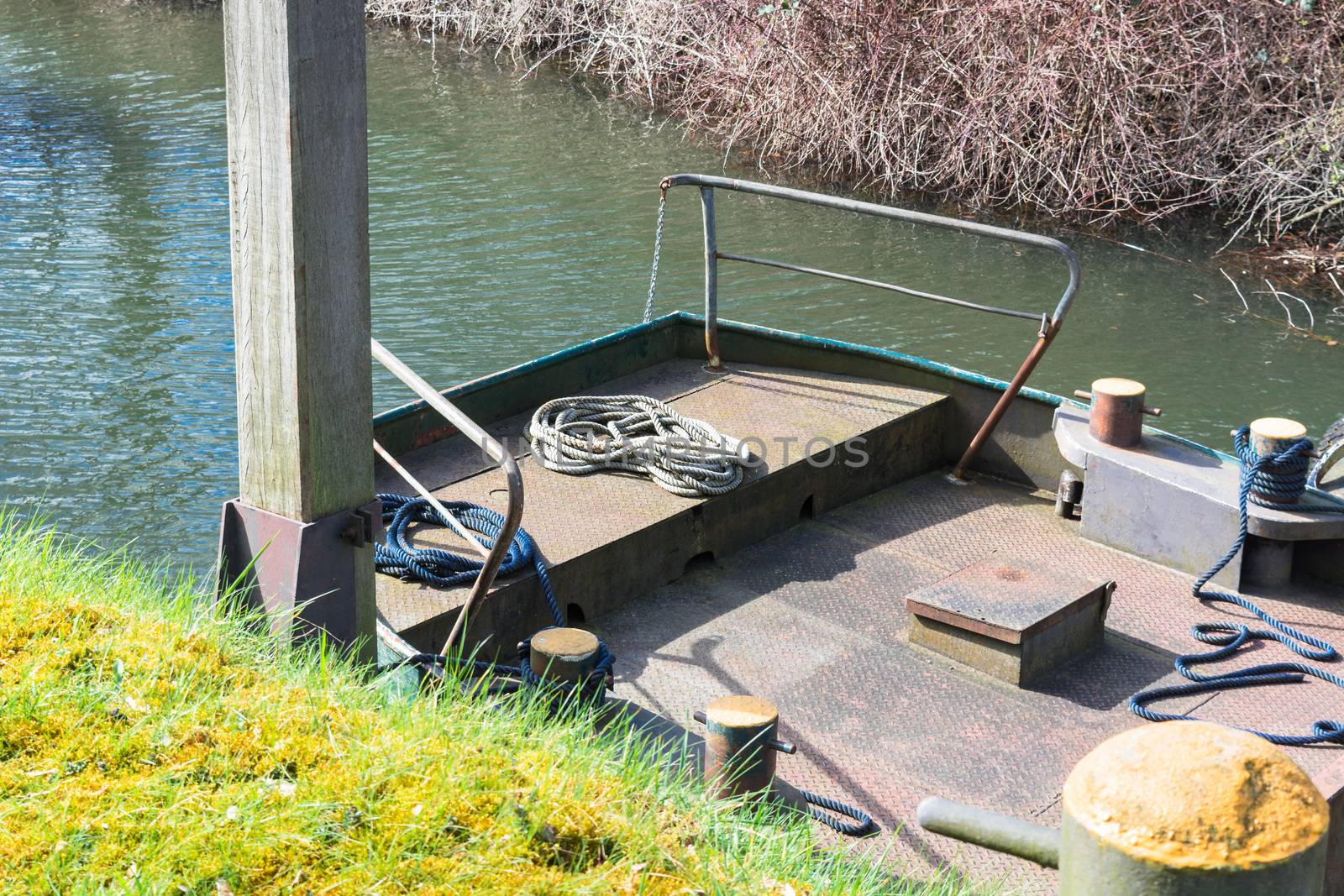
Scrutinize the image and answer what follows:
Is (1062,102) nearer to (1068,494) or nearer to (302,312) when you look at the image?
(1068,494)

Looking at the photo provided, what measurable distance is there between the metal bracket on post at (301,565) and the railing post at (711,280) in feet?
10.3

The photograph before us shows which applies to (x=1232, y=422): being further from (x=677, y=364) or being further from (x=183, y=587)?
(x=183, y=587)

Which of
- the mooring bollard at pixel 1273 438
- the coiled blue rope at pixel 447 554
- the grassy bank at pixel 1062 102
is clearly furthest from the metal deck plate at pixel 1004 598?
the grassy bank at pixel 1062 102

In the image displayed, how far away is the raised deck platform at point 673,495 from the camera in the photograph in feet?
15.5

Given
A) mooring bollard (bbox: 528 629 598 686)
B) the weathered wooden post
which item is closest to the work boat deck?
mooring bollard (bbox: 528 629 598 686)

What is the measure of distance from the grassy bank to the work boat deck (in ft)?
22.0

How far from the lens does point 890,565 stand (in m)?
5.46

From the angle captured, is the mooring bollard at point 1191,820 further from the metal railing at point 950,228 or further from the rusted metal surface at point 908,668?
the metal railing at point 950,228

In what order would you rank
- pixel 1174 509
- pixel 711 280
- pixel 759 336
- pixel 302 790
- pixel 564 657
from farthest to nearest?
1. pixel 759 336
2. pixel 711 280
3. pixel 1174 509
4. pixel 564 657
5. pixel 302 790

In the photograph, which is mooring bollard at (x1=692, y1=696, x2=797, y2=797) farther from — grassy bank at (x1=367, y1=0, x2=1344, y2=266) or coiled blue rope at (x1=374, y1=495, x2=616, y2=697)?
grassy bank at (x1=367, y1=0, x2=1344, y2=266)

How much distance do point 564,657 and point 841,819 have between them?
936 mm

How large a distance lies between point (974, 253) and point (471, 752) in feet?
34.7

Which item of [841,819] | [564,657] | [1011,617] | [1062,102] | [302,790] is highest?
[1062,102]

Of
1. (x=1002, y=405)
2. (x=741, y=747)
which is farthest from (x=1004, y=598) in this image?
(x=741, y=747)
